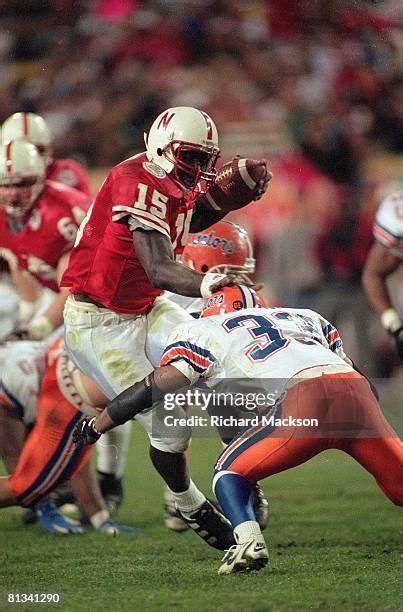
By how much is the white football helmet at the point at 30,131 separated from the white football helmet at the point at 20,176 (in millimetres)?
466

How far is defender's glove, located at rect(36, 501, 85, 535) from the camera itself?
11.5 feet

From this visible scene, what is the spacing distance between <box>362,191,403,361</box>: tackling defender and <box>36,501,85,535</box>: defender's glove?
1350 millimetres

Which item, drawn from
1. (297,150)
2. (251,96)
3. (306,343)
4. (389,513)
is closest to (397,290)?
(297,150)

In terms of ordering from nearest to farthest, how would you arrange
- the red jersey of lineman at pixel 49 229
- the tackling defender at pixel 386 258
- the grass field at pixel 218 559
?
the grass field at pixel 218 559
the red jersey of lineman at pixel 49 229
the tackling defender at pixel 386 258

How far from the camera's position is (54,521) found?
3539mm

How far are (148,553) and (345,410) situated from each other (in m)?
0.84

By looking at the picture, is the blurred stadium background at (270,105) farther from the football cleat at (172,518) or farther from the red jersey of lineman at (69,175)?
the football cleat at (172,518)

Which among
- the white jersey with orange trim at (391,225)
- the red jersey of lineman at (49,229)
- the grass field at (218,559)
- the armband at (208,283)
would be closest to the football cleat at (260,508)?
the grass field at (218,559)

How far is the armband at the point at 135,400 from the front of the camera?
2.55 m

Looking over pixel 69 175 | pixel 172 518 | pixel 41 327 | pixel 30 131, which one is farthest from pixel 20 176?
pixel 172 518

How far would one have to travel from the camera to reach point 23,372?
357 centimetres

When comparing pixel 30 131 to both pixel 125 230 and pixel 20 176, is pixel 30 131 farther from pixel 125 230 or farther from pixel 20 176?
pixel 125 230

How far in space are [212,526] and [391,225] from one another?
1651 millimetres

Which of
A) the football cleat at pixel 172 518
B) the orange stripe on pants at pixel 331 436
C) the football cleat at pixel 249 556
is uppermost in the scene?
the orange stripe on pants at pixel 331 436
